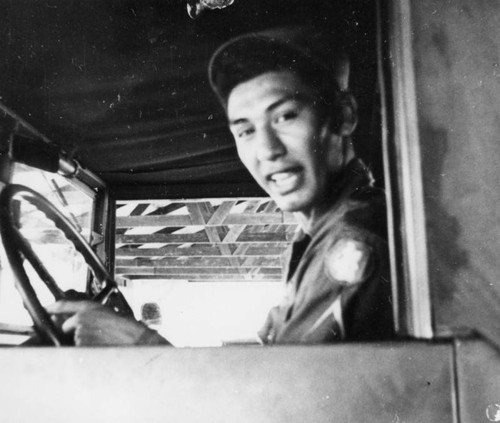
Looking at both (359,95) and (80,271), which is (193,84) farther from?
(80,271)

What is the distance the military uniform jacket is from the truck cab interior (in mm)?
29

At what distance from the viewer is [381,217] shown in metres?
0.96

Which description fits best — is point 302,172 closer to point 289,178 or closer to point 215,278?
point 289,178

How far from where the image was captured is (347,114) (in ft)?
3.36

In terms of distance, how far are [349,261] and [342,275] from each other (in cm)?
3

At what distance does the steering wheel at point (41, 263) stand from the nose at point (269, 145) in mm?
422

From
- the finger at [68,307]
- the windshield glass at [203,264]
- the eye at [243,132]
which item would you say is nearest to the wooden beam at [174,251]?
the windshield glass at [203,264]

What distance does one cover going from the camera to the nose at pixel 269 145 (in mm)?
1027

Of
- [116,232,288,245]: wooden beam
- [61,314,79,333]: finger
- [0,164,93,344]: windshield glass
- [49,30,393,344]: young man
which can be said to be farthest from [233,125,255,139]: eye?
[61,314,79,333]: finger

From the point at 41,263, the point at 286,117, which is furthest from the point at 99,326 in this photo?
the point at 286,117

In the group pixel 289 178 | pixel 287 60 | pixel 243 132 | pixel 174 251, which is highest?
pixel 287 60

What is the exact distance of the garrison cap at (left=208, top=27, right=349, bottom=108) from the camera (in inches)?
41.0

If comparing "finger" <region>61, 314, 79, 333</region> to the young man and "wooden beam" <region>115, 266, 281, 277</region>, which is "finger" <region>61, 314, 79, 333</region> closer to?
the young man

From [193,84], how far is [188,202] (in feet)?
0.86
